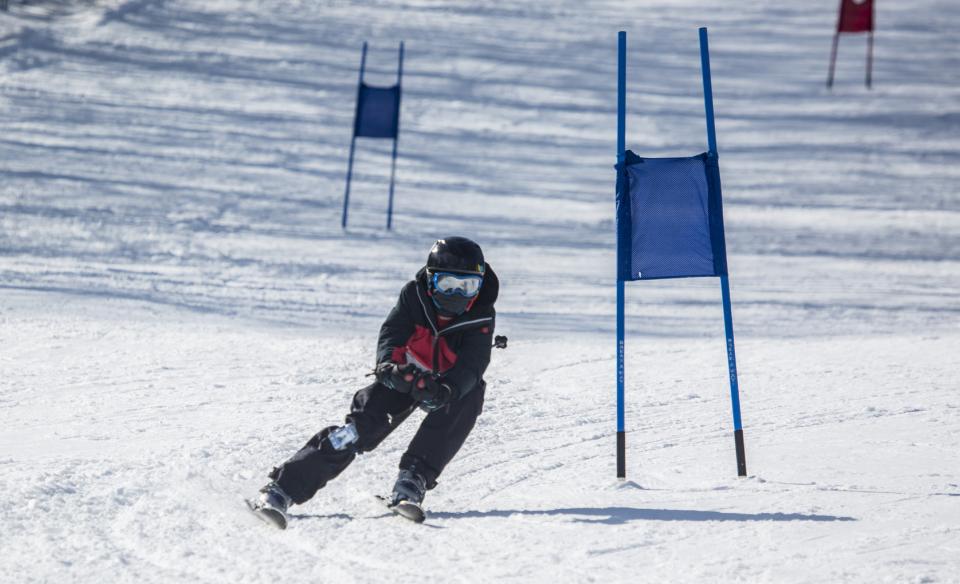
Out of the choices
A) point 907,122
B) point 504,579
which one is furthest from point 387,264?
point 907,122

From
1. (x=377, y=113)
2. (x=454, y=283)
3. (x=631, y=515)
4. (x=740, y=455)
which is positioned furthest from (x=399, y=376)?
(x=377, y=113)

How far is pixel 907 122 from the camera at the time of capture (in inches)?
768

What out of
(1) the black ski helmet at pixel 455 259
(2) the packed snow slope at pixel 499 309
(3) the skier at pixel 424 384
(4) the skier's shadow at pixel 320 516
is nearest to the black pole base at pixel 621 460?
(2) the packed snow slope at pixel 499 309

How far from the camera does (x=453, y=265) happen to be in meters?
4.68

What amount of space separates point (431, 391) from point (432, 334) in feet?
1.26

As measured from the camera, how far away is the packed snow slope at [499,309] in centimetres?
422

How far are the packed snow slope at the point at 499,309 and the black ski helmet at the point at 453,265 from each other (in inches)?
32.7

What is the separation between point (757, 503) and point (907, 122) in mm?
16556

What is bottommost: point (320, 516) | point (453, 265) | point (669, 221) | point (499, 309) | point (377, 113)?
point (320, 516)

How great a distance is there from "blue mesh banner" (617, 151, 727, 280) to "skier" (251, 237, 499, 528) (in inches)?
26.9

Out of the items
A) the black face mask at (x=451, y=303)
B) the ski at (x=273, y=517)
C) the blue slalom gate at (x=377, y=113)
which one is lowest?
the ski at (x=273, y=517)

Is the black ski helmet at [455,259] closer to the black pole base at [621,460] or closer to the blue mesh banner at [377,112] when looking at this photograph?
the black pole base at [621,460]

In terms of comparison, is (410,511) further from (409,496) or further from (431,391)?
(431,391)

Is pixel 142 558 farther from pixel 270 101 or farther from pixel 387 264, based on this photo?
pixel 270 101
